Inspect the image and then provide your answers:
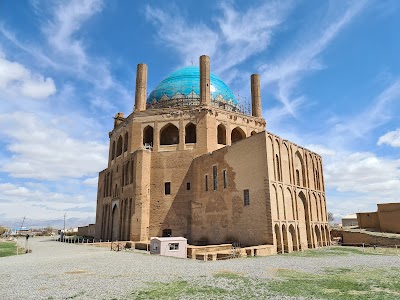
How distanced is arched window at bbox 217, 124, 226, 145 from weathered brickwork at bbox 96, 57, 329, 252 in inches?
4.1

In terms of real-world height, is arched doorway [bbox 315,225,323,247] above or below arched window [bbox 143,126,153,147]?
below

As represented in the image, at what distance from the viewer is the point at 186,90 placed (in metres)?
33.5

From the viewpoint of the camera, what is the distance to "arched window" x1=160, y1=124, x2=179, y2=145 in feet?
105

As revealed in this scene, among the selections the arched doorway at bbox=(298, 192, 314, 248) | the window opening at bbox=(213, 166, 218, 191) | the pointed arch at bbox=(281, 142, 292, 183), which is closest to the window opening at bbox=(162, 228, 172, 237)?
the window opening at bbox=(213, 166, 218, 191)

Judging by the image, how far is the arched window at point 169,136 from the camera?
31.9 metres

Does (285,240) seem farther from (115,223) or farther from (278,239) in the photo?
(115,223)

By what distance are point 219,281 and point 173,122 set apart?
71.2ft

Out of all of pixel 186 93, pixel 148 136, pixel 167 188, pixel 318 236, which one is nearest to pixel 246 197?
pixel 318 236

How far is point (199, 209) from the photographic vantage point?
26281mm

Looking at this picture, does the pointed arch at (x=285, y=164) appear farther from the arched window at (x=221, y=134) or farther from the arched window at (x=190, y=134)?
the arched window at (x=190, y=134)

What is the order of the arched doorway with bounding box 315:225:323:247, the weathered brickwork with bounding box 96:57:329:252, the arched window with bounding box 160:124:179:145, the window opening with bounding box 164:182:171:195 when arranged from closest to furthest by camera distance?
1. the weathered brickwork with bounding box 96:57:329:252
2. the arched doorway with bounding box 315:225:323:247
3. the window opening with bounding box 164:182:171:195
4. the arched window with bounding box 160:124:179:145

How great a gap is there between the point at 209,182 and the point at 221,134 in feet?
24.3

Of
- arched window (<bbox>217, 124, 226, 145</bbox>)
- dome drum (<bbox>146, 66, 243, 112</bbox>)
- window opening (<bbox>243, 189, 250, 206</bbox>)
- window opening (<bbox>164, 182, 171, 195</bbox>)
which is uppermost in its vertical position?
dome drum (<bbox>146, 66, 243, 112</bbox>)

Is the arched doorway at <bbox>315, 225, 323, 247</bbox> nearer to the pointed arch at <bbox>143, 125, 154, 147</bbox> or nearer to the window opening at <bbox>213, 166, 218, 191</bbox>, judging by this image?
the window opening at <bbox>213, 166, 218, 191</bbox>
